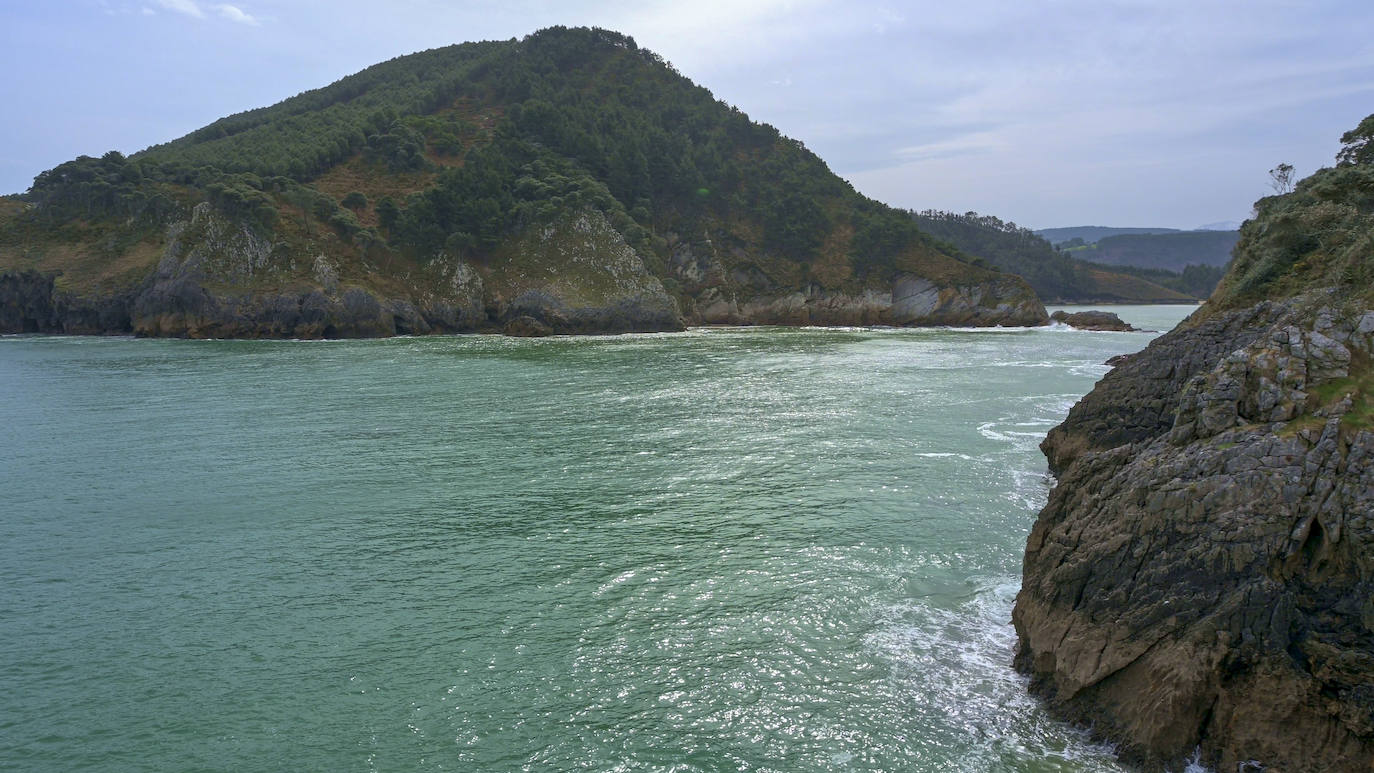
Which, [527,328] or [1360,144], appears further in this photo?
[527,328]

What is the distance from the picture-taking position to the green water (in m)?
9.45

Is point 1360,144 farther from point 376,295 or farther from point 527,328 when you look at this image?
point 376,295

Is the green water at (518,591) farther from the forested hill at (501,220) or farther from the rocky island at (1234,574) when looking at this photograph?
the forested hill at (501,220)

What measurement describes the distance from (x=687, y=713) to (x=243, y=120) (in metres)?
167

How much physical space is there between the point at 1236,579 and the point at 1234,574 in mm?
64

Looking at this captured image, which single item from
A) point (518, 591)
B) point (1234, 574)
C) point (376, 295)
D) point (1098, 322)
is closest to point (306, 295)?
point (376, 295)

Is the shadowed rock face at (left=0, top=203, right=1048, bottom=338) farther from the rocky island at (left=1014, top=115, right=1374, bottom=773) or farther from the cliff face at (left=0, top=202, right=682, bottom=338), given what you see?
the rocky island at (left=1014, top=115, right=1374, bottom=773)

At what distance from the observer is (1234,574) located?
29.6 feet

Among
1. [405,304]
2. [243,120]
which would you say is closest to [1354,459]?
[405,304]

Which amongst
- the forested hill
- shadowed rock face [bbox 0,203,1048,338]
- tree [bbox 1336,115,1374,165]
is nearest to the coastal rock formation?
shadowed rock face [bbox 0,203,1048,338]

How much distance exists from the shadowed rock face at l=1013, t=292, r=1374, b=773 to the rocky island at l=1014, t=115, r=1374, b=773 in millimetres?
19

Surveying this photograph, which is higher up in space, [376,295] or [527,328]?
[376,295]

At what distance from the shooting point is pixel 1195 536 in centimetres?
961

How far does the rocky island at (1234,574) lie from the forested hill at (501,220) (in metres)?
76.8
